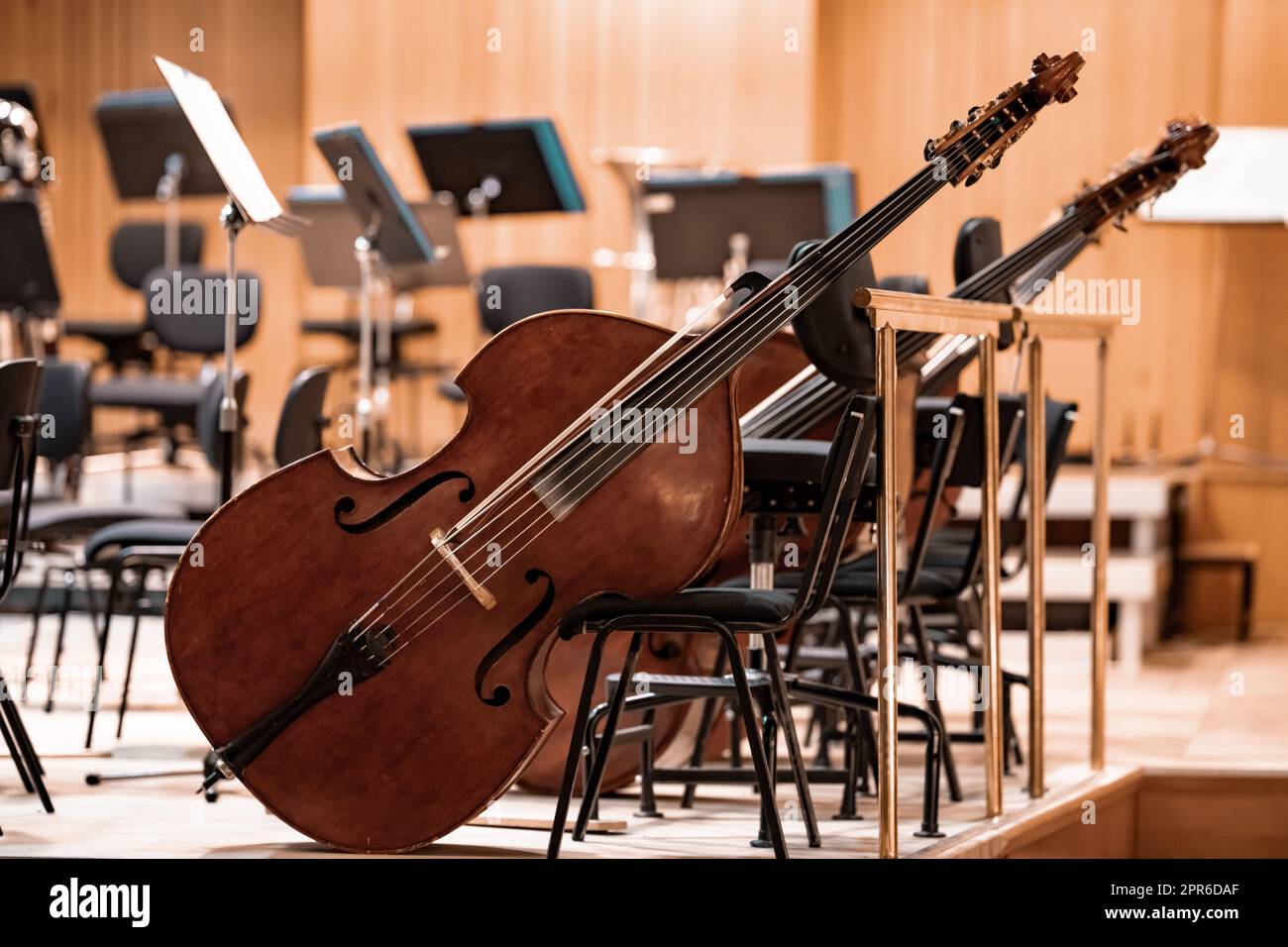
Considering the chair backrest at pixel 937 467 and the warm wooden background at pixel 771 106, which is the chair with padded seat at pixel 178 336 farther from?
the chair backrest at pixel 937 467

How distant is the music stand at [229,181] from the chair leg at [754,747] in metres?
1.30

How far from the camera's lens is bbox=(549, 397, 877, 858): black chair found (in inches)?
107

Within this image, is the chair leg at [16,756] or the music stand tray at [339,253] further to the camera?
the music stand tray at [339,253]

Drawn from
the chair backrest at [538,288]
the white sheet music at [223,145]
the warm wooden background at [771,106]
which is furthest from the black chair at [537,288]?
the white sheet music at [223,145]

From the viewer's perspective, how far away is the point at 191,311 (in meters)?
6.95

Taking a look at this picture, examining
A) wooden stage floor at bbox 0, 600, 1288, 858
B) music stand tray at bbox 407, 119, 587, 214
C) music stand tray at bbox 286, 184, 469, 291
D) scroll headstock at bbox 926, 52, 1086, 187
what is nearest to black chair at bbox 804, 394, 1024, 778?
wooden stage floor at bbox 0, 600, 1288, 858

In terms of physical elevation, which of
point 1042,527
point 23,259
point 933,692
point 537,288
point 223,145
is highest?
point 223,145

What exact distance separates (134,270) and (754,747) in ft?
18.8

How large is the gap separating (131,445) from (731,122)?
A: 9.66 feet

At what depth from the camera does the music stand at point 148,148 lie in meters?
6.90

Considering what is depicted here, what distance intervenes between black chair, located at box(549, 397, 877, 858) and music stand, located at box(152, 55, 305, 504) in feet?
3.69

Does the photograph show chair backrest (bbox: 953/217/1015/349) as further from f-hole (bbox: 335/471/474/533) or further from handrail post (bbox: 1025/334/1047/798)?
f-hole (bbox: 335/471/474/533)

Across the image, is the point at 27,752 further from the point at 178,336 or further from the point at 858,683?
the point at 178,336

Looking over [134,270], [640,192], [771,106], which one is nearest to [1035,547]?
[640,192]
